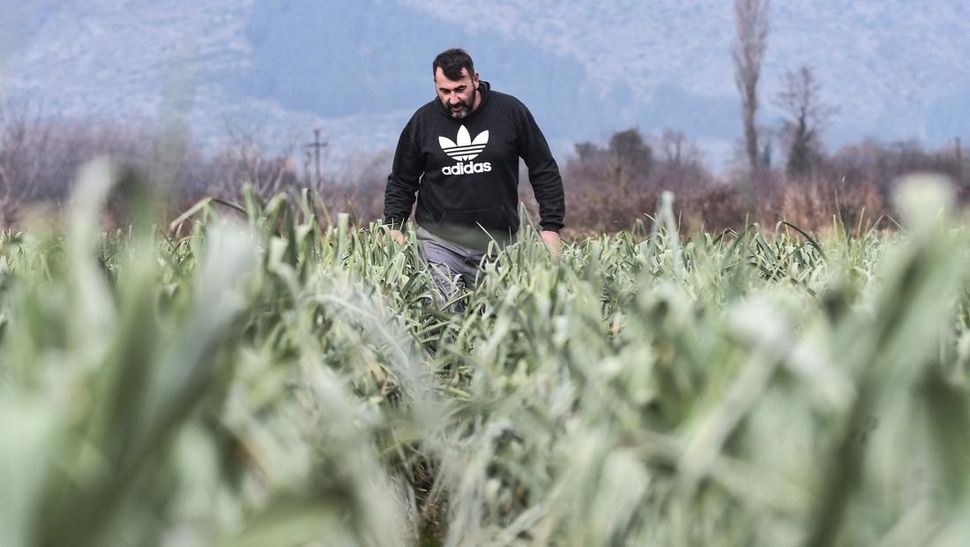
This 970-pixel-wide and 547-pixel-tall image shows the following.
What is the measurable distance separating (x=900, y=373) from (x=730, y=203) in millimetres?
25632

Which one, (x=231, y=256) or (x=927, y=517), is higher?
(x=231, y=256)

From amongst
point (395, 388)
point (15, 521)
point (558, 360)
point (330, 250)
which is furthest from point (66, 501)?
point (330, 250)

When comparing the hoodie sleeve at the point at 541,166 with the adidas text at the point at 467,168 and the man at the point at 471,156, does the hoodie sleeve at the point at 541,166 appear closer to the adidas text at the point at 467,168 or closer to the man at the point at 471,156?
the man at the point at 471,156

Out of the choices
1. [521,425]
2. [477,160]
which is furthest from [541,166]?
[521,425]

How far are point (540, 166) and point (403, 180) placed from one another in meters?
0.71

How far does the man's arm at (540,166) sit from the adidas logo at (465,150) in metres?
0.26

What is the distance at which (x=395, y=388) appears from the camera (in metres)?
2.49

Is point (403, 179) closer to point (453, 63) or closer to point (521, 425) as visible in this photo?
point (453, 63)

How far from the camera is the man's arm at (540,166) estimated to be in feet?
21.1

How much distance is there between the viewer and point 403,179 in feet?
21.7

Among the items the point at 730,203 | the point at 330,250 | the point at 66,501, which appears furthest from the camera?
the point at 730,203

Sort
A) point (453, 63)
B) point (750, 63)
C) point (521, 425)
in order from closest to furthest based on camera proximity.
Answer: point (521, 425) < point (453, 63) < point (750, 63)

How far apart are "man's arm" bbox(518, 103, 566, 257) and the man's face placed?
0.32 m

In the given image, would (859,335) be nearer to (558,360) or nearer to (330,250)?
(558,360)
